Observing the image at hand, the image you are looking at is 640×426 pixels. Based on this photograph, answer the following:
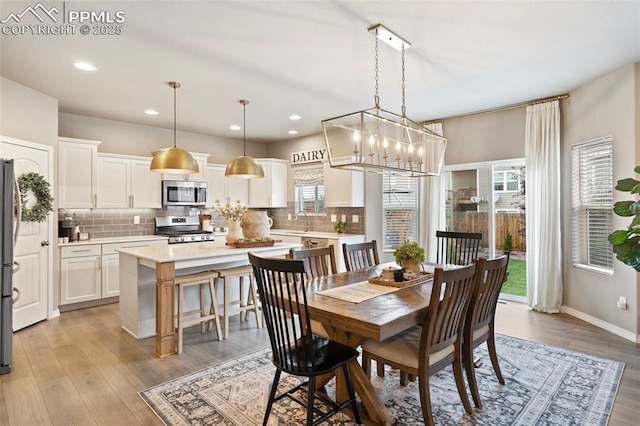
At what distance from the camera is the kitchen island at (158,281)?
3.18 metres

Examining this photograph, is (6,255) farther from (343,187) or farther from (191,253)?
(343,187)

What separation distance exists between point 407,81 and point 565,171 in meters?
2.36

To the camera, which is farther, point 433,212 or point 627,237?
point 433,212

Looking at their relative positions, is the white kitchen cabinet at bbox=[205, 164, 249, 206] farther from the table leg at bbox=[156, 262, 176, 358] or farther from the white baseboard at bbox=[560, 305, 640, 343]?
the white baseboard at bbox=[560, 305, 640, 343]

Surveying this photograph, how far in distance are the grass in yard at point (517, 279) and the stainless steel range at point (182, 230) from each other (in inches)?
191

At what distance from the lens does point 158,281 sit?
3.17 metres

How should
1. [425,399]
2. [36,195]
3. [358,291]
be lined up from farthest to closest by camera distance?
[36,195]
[358,291]
[425,399]

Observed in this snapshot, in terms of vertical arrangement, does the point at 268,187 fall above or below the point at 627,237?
above

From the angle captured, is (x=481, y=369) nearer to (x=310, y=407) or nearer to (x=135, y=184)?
(x=310, y=407)

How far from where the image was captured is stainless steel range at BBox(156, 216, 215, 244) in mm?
5734

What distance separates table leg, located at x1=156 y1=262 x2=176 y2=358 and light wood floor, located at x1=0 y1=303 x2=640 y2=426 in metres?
0.12

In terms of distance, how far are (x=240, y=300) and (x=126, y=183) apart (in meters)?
2.86

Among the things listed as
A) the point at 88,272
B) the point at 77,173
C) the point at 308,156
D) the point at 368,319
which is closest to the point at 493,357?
the point at 368,319

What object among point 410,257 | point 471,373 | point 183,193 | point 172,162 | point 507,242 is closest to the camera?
point 471,373
